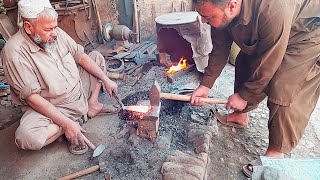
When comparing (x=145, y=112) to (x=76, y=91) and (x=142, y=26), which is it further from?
(x=142, y=26)

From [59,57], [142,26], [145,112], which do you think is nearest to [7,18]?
[142,26]

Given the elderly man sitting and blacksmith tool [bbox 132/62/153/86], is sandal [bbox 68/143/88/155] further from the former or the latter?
blacksmith tool [bbox 132/62/153/86]

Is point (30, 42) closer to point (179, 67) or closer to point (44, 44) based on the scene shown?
point (44, 44)

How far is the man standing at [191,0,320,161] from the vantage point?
2.37m

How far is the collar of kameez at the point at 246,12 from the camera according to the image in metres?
2.44

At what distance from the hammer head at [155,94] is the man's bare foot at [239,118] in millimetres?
1293

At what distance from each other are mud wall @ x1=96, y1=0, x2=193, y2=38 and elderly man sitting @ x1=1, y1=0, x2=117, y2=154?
327 centimetres

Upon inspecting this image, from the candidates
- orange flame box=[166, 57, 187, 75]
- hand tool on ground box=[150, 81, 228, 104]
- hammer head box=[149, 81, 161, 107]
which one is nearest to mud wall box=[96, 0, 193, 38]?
orange flame box=[166, 57, 187, 75]

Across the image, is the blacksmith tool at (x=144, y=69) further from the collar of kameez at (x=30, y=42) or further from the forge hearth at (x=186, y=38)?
the collar of kameez at (x=30, y=42)

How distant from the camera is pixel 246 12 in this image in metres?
2.46

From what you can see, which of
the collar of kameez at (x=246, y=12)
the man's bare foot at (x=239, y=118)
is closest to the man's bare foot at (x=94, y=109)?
the man's bare foot at (x=239, y=118)

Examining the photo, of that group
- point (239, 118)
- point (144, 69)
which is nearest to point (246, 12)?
point (239, 118)

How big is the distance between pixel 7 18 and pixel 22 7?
Result: 441 cm

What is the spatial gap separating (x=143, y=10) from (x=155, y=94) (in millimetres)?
4128
